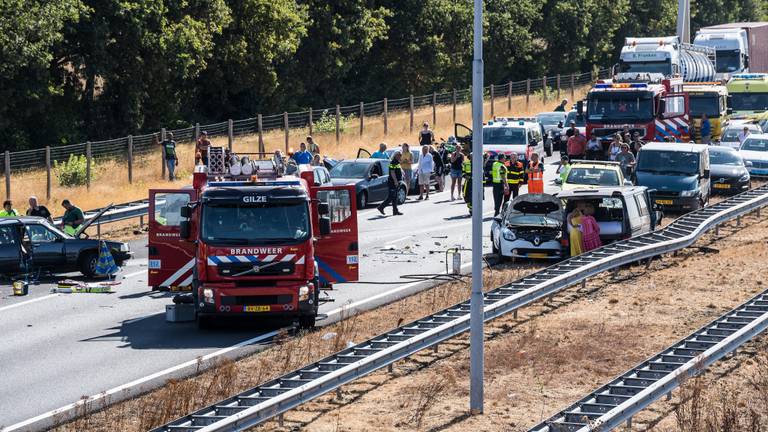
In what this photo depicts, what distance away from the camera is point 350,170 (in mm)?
39844

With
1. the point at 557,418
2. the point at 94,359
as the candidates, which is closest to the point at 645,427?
the point at 557,418

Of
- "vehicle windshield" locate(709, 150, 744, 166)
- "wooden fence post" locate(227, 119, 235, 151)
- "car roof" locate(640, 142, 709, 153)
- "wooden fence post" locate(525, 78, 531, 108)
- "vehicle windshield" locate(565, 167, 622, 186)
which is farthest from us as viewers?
"wooden fence post" locate(525, 78, 531, 108)

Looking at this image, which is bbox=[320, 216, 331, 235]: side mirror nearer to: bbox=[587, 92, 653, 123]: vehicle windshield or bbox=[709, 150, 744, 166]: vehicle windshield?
bbox=[709, 150, 744, 166]: vehicle windshield

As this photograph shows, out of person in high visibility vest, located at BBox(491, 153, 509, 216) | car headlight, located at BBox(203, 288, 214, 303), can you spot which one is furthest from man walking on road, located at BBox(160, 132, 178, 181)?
car headlight, located at BBox(203, 288, 214, 303)

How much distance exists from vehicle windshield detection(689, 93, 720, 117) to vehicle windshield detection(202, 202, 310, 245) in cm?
3206

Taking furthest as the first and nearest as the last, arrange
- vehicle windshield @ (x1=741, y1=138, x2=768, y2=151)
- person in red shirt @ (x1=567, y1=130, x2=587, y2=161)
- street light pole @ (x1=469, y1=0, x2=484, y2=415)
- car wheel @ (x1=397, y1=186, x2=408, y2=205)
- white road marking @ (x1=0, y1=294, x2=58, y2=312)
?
vehicle windshield @ (x1=741, y1=138, x2=768, y2=151) < person in red shirt @ (x1=567, y1=130, x2=587, y2=161) < car wheel @ (x1=397, y1=186, x2=408, y2=205) < white road marking @ (x1=0, y1=294, x2=58, y2=312) < street light pole @ (x1=469, y1=0, x2=484, y2=415)

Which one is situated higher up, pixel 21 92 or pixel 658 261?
pixel 21 92

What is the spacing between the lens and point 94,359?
20234mm

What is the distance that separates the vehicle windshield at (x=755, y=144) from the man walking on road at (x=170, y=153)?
60.9ft

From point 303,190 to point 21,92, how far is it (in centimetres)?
2612

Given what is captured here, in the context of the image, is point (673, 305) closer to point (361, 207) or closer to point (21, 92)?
point (361, 207)

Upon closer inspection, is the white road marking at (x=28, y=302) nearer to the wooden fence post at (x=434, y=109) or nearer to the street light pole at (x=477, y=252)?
the street light pole at (x=477, y=252)

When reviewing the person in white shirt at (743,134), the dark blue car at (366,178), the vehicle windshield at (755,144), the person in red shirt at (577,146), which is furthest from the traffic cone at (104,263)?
the person in white shirt at (743,134)

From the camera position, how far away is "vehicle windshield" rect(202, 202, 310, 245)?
21.3 metres
